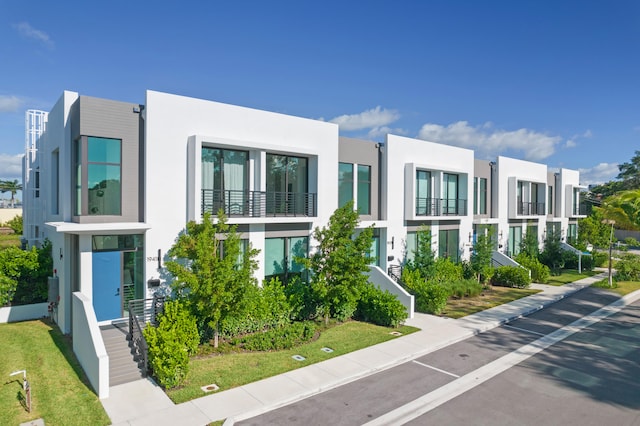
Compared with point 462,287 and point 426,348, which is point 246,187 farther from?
point 462,287

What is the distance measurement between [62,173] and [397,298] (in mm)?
14145

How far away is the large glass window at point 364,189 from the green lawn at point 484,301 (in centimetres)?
622

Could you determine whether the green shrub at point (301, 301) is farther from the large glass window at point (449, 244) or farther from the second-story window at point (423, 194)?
the large glass window at point (449, 244)

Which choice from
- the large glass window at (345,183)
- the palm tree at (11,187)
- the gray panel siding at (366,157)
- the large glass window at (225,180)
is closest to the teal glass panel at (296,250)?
the large glass window at (225,180)

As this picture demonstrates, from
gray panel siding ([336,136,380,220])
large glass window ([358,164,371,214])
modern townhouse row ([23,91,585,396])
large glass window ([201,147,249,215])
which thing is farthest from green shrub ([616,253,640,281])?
large glass window ([201,147,249,215])

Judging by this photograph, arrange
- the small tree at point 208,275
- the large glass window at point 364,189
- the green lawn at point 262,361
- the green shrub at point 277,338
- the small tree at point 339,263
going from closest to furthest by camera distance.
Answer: the green lawn at point 262,361 < the small tree at point 208,275 < the green shrub at point 277,338 < the small tree at point 339,263 < the large glass window at point 364,189

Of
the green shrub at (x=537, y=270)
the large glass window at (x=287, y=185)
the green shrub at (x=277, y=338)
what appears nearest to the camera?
the green shrub at (x=277, y=338)

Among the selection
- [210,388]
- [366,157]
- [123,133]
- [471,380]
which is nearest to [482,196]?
[366,157]

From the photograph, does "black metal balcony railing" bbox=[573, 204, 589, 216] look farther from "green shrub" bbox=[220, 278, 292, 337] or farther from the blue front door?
the blue front door

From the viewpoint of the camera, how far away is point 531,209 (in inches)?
1264

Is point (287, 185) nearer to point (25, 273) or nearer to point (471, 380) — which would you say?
point (471, 380)

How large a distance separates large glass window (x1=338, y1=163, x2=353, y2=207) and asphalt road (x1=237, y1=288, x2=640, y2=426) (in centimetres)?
831

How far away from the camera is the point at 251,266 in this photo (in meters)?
13.8

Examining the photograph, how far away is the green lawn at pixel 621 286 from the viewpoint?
77.5 feet
